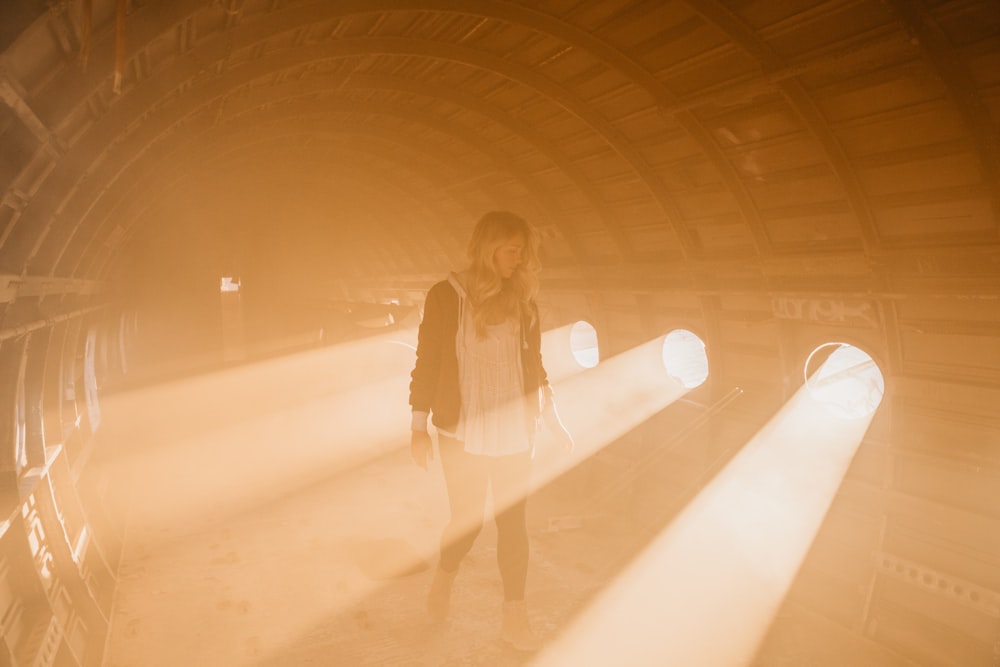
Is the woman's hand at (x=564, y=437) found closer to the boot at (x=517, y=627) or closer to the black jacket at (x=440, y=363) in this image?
the black jacket at (x=440, y=363)

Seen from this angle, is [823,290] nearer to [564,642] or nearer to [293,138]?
[564,642]

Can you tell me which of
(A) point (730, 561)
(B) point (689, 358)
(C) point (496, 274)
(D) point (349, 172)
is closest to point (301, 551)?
(C) point (496, 274)

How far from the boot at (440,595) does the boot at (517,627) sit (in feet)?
1.61

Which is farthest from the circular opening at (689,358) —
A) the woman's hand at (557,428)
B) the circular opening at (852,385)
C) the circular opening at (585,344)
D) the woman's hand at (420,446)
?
the woman's hand at (420,446)

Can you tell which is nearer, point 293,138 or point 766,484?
point 766,484

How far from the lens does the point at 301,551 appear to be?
20.1 feet

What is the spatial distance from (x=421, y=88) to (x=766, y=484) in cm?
646

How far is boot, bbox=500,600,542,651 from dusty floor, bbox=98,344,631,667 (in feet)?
0.36

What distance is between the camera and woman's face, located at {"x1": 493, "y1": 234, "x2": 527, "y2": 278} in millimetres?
3832

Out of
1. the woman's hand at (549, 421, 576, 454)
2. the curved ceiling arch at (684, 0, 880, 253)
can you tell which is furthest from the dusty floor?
the curved ceiling arch at (684, 0, 880, 253)

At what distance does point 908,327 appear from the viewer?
5113 mm

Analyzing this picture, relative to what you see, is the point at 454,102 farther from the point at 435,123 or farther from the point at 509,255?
the point at 509,255

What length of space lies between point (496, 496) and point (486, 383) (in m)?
0.76

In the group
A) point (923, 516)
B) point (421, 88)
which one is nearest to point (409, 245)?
point (421, 88)
